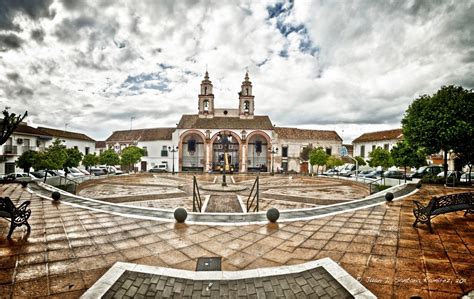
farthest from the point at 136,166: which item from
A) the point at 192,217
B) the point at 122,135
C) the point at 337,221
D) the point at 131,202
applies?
the point at 337,221

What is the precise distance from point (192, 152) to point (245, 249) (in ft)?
107

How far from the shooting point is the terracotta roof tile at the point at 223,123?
116ft

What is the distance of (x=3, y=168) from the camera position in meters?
24.0

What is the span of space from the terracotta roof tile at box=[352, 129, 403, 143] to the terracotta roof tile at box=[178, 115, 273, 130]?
17930mm

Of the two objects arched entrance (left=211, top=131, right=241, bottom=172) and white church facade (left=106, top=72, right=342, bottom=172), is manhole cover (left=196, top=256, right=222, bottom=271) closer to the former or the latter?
white church facade (left=106, top=72, right=342, bottom=172)

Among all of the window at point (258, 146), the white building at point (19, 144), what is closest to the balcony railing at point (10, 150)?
the white building at point (19, 144)

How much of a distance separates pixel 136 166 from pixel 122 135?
750cm

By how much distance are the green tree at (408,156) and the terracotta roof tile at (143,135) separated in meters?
32.6

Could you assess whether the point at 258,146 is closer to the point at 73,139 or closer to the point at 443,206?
the point at 73,139

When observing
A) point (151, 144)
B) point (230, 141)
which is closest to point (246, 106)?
point (230, 141)

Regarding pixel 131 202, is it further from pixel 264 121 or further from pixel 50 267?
pixel 264 121

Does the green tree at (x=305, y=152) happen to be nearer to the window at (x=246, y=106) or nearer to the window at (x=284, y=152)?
the window at (x=284, y=152)

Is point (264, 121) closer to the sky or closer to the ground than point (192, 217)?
closer to the sky

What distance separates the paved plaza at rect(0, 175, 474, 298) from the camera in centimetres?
335
